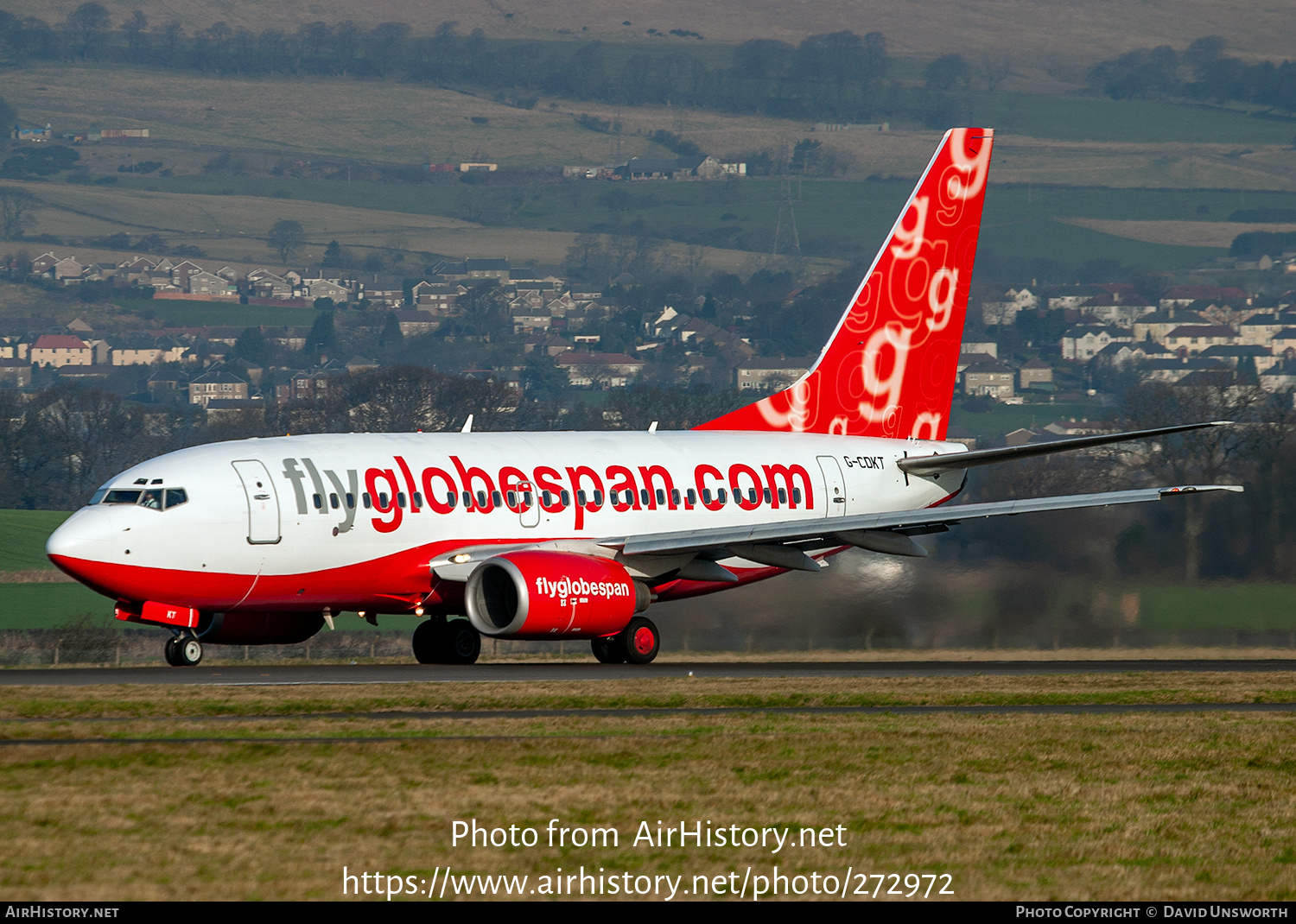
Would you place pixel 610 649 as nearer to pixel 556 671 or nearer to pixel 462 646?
pixel 556 671

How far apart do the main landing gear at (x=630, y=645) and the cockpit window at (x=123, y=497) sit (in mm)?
8410

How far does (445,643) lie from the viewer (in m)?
37.8

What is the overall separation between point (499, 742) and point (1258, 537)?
2729cm

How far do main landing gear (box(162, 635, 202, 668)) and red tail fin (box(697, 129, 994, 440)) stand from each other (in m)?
13.6

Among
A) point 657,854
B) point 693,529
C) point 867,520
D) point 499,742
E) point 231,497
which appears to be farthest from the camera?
point 693,529

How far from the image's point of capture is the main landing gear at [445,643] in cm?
3775

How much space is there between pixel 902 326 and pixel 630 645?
38.6ft

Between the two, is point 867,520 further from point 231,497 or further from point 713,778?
point 713,778

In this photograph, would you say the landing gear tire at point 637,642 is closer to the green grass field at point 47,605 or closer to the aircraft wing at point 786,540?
the aircraft wing at point 786,540

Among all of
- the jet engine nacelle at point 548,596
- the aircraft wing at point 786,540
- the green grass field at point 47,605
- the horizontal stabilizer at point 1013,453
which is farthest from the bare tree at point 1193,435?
the green grass field at point 47,605

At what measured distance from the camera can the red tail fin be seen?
1737 inches

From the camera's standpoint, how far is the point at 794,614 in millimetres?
43531

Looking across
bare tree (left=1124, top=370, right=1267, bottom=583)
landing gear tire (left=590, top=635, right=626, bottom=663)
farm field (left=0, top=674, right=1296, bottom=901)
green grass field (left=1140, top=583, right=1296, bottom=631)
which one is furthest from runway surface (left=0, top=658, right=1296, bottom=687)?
bare tree (left=1124, top=370, right=1267, bottom=583)
